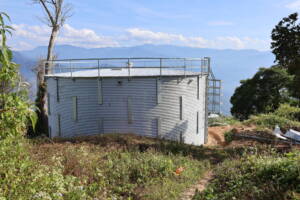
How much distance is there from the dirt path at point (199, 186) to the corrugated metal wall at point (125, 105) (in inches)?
257

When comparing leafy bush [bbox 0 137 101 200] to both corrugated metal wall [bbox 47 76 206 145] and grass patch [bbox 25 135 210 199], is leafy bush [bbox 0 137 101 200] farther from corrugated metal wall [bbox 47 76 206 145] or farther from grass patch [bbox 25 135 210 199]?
corrugated metal wall [bbox 47 76 206 145]

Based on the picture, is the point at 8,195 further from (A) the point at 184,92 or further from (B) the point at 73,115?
(A) the point at 184,92

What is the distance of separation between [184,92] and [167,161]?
8.05m

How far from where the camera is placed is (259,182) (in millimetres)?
5375

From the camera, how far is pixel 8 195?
3826 millimetres

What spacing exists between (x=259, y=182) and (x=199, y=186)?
6.21 ft

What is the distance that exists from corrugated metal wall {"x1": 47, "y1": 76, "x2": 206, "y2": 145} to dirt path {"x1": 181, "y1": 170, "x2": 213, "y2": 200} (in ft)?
21.4

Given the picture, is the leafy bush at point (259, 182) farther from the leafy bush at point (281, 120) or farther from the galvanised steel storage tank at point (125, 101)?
the leafy bush at point (281, 120)

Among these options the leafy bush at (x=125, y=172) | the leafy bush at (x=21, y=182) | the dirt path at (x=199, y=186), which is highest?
the leafy bush at (x=21, y=182)

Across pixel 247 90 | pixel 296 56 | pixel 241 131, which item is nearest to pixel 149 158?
pixel 241 131

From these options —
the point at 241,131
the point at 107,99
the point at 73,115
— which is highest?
the point at 107,99

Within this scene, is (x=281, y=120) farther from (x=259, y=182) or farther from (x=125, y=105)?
(x=259, y=182)

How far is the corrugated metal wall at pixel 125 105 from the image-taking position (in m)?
14.4

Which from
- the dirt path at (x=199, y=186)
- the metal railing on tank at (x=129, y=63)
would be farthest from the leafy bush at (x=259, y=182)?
the metal railing on tank at (x=129, y=63)
